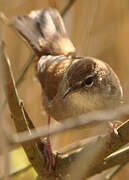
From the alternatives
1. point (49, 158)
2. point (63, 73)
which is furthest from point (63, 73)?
point (49, 158)

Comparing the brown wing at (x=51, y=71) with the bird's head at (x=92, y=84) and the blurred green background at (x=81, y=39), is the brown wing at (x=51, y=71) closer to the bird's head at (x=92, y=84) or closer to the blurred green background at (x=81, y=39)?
the blurred green background at (x=81, y=39)

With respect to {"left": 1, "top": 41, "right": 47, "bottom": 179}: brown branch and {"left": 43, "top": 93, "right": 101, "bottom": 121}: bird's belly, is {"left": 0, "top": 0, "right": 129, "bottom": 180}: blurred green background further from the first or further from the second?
{"left": 1, "top": 41, "right": 47, "bottom": 179}: brown branch

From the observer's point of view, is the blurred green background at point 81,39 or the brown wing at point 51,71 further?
the blurred green background at point 81,39

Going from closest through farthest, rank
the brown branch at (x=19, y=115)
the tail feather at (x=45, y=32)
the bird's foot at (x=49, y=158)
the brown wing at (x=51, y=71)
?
the brown branch at (x=19, y=115)
the bird's foot at (x=49, y=158)
the brown wing at (x=51, y=71)
the tail feather at (x=45, y=32)

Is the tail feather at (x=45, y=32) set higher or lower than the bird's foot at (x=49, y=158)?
higher

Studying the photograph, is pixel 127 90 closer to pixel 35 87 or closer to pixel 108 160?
pixel 108 160

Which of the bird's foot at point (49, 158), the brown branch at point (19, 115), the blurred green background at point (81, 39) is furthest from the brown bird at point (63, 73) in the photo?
the brown branch at point (19, 115)
